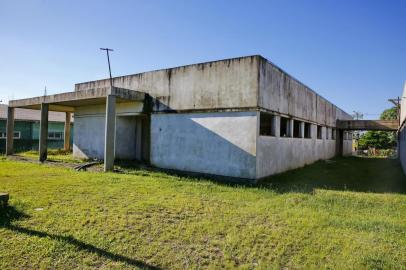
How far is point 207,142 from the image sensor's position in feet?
33.9

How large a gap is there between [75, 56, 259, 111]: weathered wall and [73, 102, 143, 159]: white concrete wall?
136 cm

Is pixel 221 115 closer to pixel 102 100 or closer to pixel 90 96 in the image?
pixel 90 96

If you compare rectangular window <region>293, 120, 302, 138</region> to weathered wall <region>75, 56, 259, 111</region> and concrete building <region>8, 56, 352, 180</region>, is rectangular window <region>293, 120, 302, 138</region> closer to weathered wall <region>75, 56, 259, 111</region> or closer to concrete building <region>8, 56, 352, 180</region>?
concrete building <region>8, 56, 352, 180</region>

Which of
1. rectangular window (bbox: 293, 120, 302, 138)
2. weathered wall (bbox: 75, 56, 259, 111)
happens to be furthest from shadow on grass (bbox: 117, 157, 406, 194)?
weathered wall (bbox: 75, 56, 259, 111)

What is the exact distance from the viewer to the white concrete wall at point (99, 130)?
1351cm

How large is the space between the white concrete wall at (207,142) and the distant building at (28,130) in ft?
48.2

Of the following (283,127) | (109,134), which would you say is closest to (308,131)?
(283,127)

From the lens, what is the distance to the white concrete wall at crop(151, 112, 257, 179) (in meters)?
9.38

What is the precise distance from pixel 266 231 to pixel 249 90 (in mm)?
5540

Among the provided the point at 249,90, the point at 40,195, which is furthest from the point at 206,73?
the point at 40,195

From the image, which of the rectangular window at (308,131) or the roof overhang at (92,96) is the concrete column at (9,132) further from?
the rectangular window at (308,131)

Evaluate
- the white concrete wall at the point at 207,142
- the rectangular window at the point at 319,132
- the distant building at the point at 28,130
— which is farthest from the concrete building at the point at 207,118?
the distant building at the point at 28,130

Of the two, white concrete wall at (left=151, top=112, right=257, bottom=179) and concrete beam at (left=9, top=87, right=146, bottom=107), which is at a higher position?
concrete beam at (left=9, top=87, right=146, bottom=107)

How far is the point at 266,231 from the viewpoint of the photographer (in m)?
5.02
